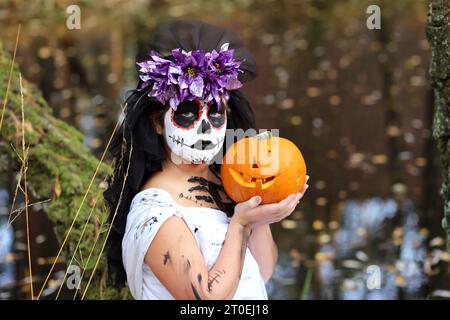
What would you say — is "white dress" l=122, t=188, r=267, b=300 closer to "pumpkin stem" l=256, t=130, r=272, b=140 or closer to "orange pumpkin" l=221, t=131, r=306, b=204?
"orange pumpkin" l=221, t=131, r=306, b=204

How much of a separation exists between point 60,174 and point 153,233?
1237 mm

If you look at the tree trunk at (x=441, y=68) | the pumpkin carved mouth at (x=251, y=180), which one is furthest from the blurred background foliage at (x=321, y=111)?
the pumpkin carved mouth at (x=251, y=180)

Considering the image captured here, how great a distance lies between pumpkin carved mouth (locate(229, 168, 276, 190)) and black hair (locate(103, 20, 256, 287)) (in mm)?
160

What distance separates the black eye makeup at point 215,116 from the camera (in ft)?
7.73

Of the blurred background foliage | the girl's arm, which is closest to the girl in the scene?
the girl's arm

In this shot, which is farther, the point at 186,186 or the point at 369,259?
the point at 369,259

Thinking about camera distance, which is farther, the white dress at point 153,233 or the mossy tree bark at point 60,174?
the mossy tree bark at point 60,174

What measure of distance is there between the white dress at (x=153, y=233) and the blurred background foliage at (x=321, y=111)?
1736mm

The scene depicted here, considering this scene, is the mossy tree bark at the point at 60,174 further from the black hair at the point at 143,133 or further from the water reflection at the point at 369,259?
the water reflection at the point at 369,259

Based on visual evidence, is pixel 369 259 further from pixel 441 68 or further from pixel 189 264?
pixel 189 264

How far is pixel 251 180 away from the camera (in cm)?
232

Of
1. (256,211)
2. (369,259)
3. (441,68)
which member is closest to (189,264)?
(256,211)

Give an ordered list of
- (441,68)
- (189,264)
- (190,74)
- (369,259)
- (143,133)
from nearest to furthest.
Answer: (189,264)
(190,74)
(143,133)
(441,68)
(369,259)
